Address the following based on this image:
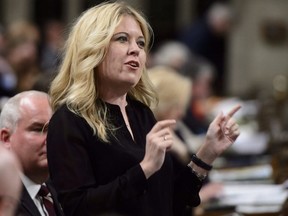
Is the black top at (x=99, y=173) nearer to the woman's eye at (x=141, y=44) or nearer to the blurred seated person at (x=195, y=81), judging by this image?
the woman's eye at (x=141, y=44)

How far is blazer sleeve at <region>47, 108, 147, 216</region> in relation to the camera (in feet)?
15.5

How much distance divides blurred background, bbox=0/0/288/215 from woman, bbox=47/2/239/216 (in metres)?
3.34

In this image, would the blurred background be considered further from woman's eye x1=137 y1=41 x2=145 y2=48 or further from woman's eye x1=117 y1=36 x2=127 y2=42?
woman's eye x1=117 y1=36 x2=127 y2=42

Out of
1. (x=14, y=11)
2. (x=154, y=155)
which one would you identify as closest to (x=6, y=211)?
(x=154, y=155)

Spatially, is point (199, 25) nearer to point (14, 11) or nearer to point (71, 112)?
point (14, 11)

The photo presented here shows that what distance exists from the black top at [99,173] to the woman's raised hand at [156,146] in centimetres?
4

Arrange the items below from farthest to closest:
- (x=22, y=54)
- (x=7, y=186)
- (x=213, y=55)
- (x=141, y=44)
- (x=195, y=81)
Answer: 1. (x=213, y=55)
2. (x=195, y=81)
3. (x=22, y=54)
4. (x=141, y=44)
5. (x=7, y=186)

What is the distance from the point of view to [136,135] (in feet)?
16.3

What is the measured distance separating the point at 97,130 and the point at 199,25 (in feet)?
34.2

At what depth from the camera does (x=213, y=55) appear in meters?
15.9

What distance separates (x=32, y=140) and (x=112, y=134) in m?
0.45

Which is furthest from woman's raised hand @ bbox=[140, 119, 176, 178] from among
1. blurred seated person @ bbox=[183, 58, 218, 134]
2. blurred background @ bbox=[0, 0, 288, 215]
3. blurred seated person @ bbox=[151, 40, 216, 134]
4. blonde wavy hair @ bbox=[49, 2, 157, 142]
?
blurred seated person @ bbox=[183, 58, 218, 134]

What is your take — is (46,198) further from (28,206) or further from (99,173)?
(99,173)

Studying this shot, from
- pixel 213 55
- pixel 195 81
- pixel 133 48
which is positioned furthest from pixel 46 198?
pixel 213 55
